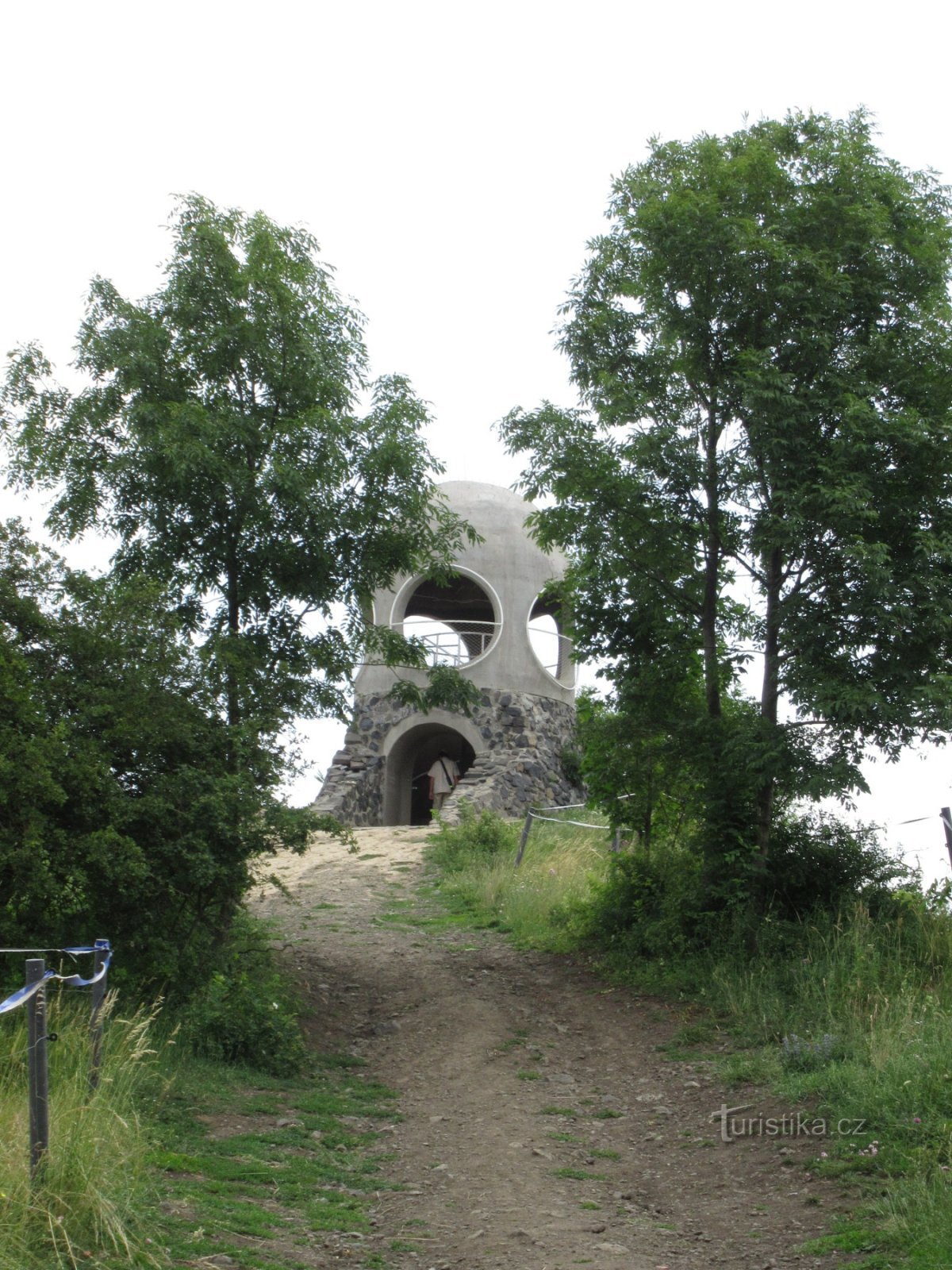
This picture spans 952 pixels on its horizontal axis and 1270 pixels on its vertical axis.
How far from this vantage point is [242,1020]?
8.59 metres

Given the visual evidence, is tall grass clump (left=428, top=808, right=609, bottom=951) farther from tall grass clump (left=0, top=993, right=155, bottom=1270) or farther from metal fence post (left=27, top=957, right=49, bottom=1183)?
metal fence post (left=27, top=957, right=49, bottom=1183)

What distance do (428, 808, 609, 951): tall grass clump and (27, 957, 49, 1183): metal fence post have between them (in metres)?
7.89

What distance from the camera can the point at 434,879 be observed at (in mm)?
16484

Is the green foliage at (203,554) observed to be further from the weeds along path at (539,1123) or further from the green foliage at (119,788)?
the weeds along path at (539,1123)

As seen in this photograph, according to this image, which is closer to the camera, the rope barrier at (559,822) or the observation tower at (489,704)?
the rope barrier at (559,822)

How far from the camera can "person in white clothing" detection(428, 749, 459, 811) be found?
86.6 feet

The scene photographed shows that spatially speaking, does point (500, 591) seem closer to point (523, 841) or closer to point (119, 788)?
point (523, 841)

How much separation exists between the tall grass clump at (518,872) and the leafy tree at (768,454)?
2.98 meters

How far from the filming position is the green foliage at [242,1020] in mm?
8414

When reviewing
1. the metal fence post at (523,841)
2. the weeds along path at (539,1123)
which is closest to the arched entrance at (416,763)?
the metal fence post at (523,841)

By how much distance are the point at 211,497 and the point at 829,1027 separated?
6.38 m

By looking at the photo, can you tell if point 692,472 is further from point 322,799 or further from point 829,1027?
point 322,799

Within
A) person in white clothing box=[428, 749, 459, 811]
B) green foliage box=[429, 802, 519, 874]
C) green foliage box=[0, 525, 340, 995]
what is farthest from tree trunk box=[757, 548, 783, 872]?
person in white clothing box=[428, 749, 459, 811]

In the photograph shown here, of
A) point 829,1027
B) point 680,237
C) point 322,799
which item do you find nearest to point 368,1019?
point 829,1027
